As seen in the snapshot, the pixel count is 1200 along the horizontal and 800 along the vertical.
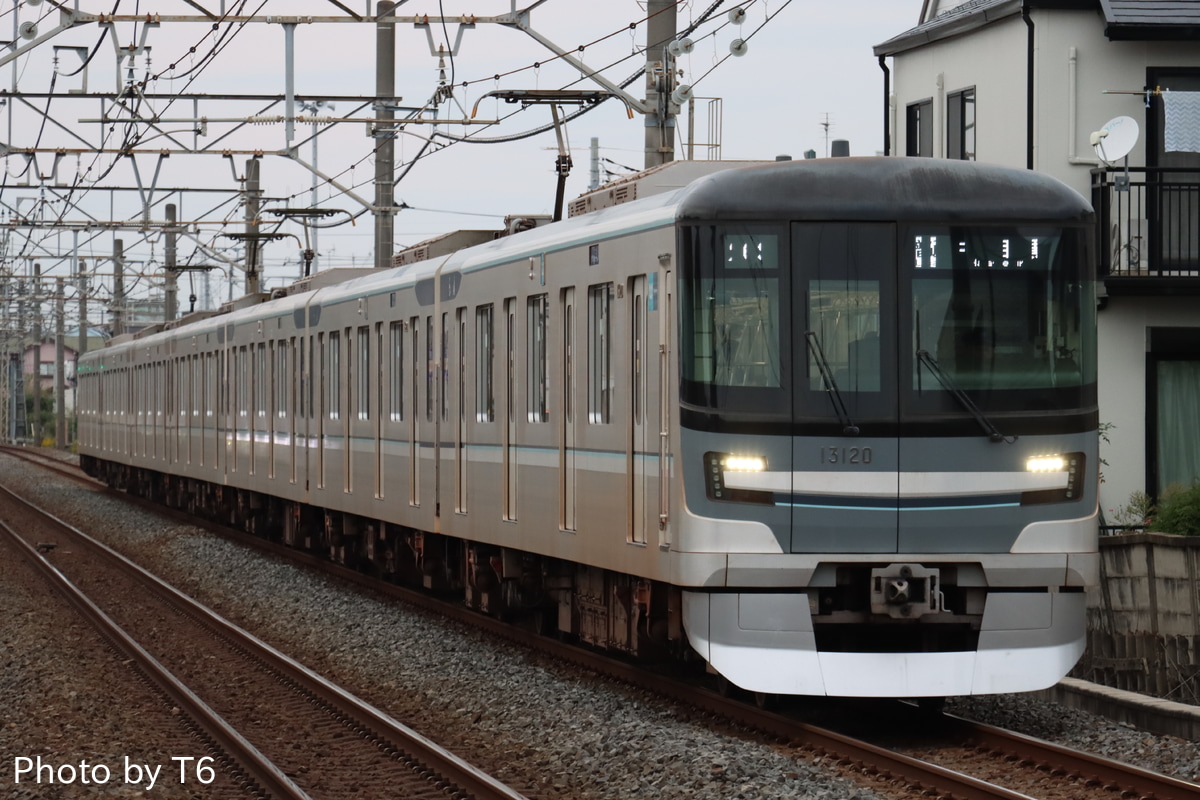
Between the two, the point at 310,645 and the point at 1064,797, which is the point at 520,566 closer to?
the point at 310,645

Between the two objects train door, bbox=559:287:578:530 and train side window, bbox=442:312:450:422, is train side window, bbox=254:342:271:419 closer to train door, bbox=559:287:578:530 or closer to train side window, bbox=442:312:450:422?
train side window, bbox=442:312:450:422

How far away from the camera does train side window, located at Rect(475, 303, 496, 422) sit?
1276cm

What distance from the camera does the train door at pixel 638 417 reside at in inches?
383

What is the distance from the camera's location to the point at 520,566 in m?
12.8

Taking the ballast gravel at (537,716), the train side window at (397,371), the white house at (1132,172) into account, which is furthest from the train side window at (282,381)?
the white house at (1132,172)

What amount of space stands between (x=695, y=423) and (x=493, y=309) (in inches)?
154

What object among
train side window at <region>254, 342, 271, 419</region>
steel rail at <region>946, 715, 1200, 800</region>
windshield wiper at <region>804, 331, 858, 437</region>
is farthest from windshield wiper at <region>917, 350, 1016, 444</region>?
train side window at <region>254, 342, 271, 419</region>

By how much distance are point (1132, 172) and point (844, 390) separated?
28.9 ft

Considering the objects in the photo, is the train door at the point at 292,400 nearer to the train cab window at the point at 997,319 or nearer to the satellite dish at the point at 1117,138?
the satellite dish at the point at 1117,138

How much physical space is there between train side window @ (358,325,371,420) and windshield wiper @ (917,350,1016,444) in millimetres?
8371

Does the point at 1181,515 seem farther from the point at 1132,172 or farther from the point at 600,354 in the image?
the point at 600,354

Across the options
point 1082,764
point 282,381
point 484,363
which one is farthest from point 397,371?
point 1082,764

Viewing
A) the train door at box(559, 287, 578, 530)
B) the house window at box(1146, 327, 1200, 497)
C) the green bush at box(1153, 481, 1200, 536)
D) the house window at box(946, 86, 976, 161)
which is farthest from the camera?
the house window at box(946, 86, 976, 161)

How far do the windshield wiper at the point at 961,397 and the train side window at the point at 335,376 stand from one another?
31.5 ft
